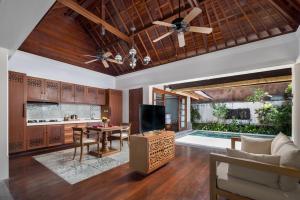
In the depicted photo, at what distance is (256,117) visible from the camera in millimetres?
8367

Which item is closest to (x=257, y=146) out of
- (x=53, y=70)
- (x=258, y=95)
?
(x=53, y=70)

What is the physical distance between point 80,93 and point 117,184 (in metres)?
4.21

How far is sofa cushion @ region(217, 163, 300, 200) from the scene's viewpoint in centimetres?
143

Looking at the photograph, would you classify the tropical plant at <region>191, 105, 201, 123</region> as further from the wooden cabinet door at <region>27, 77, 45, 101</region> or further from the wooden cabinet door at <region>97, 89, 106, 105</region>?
the wooden cabinet door at <region>27, 77, 45, 101</region>

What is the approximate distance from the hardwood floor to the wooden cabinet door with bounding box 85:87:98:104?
3.06 metres

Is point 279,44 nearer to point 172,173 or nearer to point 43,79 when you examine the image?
point 172,173

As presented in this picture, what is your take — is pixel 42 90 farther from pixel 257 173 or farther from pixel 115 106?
pixel 257 173

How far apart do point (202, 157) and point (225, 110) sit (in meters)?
6.32

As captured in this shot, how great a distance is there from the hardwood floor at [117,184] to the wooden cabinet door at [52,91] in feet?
7.10

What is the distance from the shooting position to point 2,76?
2730mm

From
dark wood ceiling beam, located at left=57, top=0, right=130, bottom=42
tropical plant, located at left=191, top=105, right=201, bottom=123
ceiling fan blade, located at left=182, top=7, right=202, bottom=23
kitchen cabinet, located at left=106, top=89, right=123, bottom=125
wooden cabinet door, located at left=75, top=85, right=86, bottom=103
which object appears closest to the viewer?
ceiling fan blade, located at left=182, top=7, right=202, bottom=23

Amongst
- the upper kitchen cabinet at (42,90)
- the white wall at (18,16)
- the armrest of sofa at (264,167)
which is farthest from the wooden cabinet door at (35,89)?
the armrest of sofa at (264,167)

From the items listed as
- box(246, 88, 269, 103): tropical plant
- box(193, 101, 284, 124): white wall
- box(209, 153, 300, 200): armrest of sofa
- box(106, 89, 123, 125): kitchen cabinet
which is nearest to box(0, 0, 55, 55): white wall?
box(209, 153, 300, 200): armrest of sofa

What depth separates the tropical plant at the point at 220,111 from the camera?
9391 mm
